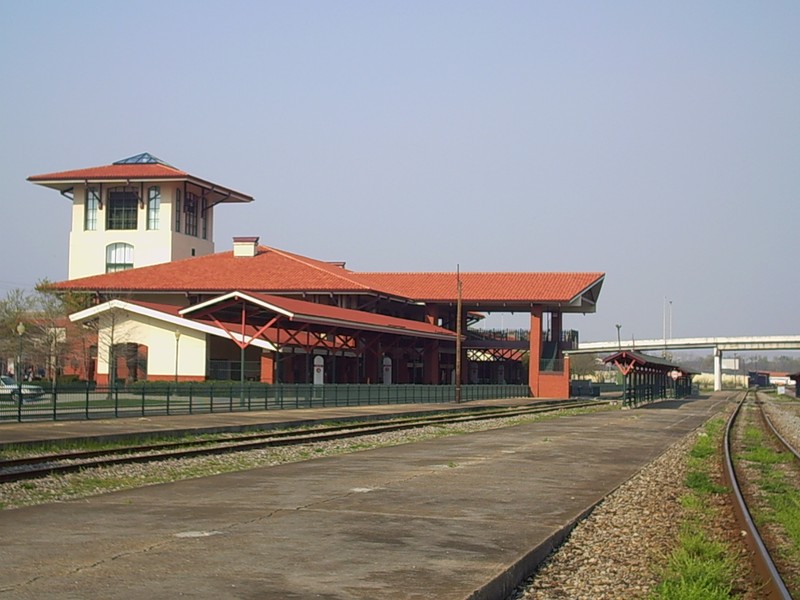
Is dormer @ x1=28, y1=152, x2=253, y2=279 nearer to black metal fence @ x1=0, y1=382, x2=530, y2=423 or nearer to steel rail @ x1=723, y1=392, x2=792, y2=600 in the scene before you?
black metal fence @ x1=0, y1=382, x2=530, y2=423

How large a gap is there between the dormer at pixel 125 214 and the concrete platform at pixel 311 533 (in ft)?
197

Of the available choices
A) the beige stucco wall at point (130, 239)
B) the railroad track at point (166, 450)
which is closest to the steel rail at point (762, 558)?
the railroad track at point (166, 450)

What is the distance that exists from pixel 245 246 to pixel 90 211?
550 inches

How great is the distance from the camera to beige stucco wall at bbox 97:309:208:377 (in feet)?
173

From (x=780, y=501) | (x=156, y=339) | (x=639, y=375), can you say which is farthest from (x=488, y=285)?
(x=780, y=501)

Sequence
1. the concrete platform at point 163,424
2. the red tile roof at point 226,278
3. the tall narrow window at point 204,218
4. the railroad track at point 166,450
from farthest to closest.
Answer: the tall narrow window at point 204,218 < the red tile roof at point 226,278 < the concrete platform at point 163,424 < the railroad track at point 166,450

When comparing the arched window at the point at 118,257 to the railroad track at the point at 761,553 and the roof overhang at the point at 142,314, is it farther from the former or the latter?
the railroad track at the point at 761,553

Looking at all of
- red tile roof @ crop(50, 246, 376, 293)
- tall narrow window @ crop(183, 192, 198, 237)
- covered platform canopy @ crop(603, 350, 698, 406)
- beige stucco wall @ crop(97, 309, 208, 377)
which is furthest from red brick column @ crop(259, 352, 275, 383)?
tall narrow window @ crop(183, 192, 198, 237)

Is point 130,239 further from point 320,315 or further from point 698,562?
point 698,562

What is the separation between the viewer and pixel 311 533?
10.4 meters

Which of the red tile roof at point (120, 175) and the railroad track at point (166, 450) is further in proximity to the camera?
the red tile roof at point (120, 175)

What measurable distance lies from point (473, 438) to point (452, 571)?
17865 mm

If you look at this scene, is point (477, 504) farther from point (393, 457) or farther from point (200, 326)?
point (200, 326)

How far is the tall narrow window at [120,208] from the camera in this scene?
76938 mm
